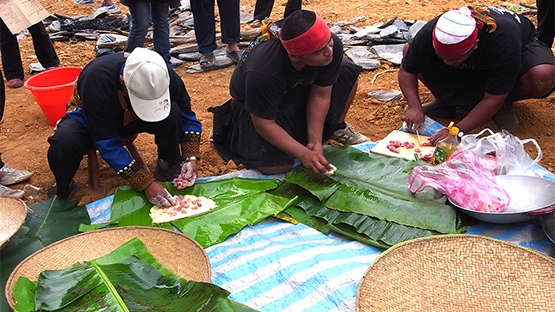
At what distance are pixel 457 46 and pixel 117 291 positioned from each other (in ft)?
7.34

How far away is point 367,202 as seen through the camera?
105 inches

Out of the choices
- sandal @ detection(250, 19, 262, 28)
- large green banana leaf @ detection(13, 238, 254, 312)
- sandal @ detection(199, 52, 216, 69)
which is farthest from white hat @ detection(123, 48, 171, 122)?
sandal @ detection(250, 19, 262, 28)

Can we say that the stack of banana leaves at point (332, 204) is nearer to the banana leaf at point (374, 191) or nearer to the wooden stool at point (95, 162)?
the banana leaf at point (374, 191)

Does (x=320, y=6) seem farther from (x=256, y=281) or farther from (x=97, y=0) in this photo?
(x=256, y=281)

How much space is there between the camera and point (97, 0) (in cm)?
926

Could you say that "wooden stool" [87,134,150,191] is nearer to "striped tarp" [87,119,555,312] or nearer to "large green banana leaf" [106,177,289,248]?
Result: "large green banana leaf" [106,177,289,248]

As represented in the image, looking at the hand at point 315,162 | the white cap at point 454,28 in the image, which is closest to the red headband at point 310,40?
the hand at point 315,162

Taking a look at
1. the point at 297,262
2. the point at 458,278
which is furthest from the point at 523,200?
the point at 297,262

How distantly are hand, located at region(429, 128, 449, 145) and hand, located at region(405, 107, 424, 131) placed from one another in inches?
→ 8.4

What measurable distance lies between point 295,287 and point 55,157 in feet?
5.24

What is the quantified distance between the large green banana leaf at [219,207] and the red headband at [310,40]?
0.82 meters

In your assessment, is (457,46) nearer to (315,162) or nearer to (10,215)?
(315,162)

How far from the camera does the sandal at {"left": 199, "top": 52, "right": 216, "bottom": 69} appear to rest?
5.38 meters

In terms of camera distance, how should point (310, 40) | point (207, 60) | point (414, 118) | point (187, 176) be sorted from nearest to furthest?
1. point (310, 40)
2. point (187, 176)
3. point (414, 118)
4. point (207, 60)
